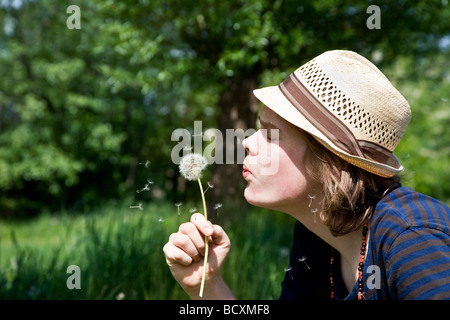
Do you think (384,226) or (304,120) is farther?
(304,120)

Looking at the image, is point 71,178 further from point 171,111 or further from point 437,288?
point 437,288

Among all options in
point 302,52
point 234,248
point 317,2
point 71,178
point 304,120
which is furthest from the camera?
point 71,178

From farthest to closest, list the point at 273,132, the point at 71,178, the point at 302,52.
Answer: the point at 71,178 → the point at 302,52 → the point at 273,132

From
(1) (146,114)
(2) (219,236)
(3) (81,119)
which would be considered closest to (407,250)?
(2) (219,236)

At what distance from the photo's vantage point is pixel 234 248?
10.4 ft

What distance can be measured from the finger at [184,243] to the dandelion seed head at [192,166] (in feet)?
0.60

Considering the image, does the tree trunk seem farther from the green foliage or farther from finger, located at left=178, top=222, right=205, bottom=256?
finger, located at left=178, top=222, right=205, bottom=256

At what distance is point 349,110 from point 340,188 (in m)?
0.25

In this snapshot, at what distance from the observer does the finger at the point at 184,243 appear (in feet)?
4.96

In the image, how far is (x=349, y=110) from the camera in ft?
4.94

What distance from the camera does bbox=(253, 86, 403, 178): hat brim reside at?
58.7 inches

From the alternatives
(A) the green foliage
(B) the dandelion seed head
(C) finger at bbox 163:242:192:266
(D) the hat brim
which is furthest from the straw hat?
(A) the green foliage

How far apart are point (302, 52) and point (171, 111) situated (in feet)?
24.5
